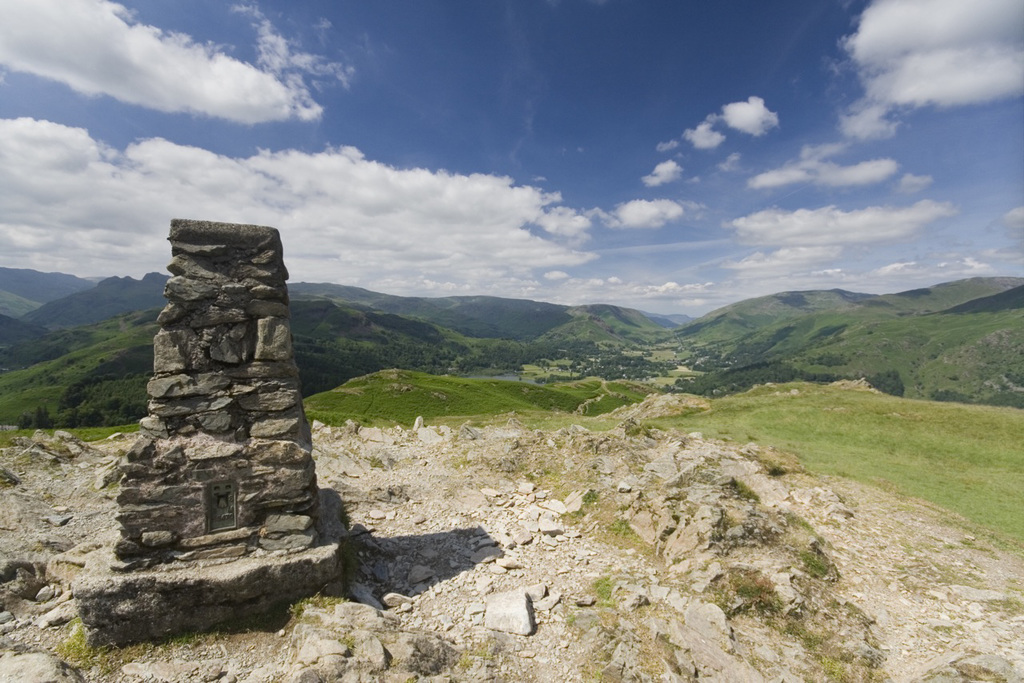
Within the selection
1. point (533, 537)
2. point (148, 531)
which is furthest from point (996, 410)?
point (148, 531)

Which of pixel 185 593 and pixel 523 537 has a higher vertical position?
pixel 185 593

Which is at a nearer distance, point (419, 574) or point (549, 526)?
point (419, 574)

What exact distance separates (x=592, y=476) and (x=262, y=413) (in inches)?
574

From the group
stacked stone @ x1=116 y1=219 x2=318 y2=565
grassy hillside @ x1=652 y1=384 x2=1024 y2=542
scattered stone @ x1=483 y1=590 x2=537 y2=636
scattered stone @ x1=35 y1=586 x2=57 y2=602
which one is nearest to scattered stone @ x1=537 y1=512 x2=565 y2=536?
scattered stone @ x1=483 y1=590 x2=537 y2=636

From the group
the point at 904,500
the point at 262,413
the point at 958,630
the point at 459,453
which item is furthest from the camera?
the point at 459,453

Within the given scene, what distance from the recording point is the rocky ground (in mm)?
9320

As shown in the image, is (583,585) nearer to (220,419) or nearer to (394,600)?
(394,600)

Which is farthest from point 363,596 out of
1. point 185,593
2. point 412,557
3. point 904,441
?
point 904,441

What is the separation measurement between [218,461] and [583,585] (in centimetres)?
1115

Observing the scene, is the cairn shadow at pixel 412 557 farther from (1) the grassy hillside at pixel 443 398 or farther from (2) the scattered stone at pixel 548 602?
(1) the grassy hillside at pixel 443 398

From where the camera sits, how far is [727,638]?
11.1m

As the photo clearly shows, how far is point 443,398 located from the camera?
124188mm

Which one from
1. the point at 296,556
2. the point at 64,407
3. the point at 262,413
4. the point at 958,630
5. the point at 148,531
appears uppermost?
the point at 262,413

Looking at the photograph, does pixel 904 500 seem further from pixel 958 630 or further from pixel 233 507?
pixel 233 507
